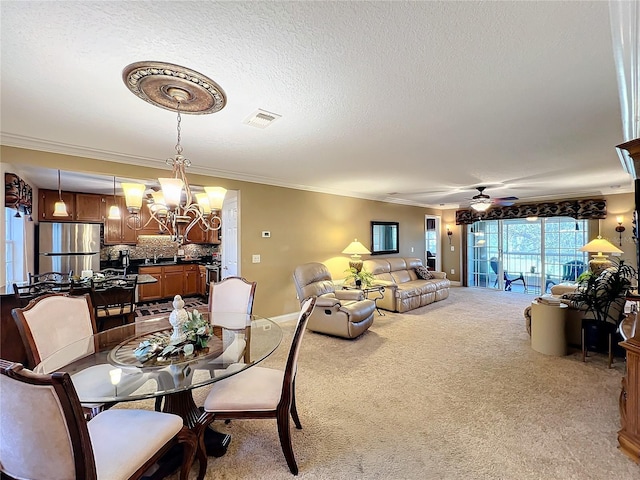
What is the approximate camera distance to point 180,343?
6.41 feet

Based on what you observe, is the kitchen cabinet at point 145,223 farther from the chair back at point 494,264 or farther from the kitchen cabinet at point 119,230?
the chair back at point 494,264

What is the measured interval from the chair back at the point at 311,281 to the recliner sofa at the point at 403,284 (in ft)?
3.90

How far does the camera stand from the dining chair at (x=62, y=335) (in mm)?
1737

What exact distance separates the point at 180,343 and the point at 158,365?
22 cm

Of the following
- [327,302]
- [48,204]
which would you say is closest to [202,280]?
[48,204]

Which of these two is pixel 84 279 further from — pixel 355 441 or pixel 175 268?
pixel 355 441

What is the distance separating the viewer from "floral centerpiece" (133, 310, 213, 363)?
6.00ft

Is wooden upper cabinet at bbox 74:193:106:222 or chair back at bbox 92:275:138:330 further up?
wooden upper cabinet at bbox 74:193:106:222

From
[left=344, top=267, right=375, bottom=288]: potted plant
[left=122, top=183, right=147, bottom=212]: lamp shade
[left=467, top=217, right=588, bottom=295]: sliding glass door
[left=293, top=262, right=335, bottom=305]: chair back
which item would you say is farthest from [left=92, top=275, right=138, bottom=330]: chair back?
[left=467, top=217, right=588, bottom=295]: sliding glass door

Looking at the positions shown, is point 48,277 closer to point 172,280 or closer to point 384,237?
point 172,280

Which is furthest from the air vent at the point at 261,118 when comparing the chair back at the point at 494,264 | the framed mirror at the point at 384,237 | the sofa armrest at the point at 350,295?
the chair back at the point at 494,264

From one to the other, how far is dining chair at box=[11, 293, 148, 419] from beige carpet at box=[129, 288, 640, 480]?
33.0 inches

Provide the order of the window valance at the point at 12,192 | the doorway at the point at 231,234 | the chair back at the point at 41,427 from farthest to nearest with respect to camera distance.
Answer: the doorway at the point at 231,234, the window valance at the point at 12,192, the chair back at the point at 41,427

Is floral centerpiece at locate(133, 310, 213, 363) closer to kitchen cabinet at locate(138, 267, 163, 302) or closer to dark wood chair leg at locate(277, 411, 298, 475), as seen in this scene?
dark wood chair leg at locate(277, 411, 298, 475)
